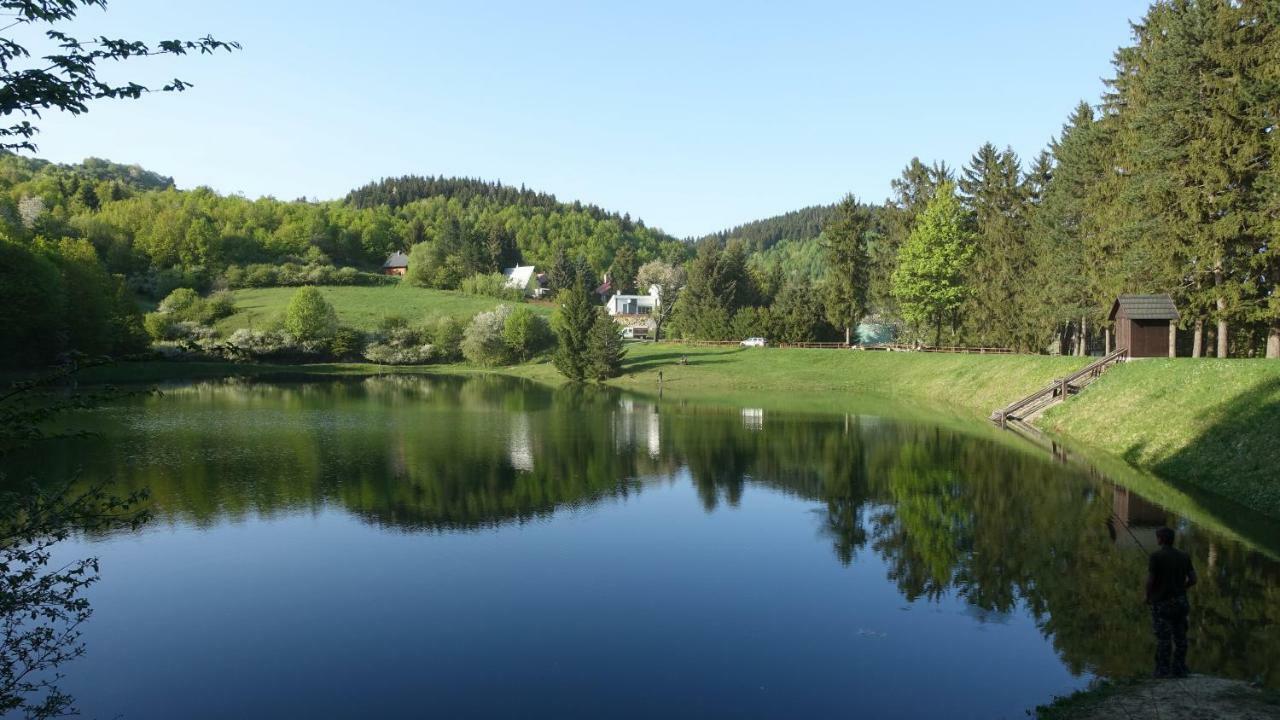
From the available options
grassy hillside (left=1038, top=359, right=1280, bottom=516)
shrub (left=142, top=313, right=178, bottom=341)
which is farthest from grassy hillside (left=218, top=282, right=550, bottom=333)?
grassy hillside (left=1038, top=359, right=1280, bottom=516)

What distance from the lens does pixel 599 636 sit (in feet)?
50.4

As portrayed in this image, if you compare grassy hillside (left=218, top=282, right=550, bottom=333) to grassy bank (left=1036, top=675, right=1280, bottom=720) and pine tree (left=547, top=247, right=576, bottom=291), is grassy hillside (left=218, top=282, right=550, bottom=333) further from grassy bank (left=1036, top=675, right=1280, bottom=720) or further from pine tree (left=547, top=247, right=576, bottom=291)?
grassy bank (left=1036, top=675, right=1280, bottom=720)

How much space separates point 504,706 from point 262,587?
9.05m

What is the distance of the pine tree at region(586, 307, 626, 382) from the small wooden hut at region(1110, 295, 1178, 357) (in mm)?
51109

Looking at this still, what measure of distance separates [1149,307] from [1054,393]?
6947mm

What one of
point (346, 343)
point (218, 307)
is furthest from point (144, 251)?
point (346, 343)

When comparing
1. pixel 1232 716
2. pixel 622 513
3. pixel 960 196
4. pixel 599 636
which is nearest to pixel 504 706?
pixel 599 636

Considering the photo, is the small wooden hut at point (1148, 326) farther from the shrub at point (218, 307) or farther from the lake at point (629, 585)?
the shrub at point (218, 307)

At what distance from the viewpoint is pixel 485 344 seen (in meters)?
101

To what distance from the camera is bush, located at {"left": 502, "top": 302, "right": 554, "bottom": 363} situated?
100 meters

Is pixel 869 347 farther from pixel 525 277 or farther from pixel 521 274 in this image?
pixel 521 274

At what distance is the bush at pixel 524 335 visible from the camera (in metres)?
100

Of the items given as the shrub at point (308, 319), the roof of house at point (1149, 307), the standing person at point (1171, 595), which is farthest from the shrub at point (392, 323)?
the standing person at point (1171, 595)

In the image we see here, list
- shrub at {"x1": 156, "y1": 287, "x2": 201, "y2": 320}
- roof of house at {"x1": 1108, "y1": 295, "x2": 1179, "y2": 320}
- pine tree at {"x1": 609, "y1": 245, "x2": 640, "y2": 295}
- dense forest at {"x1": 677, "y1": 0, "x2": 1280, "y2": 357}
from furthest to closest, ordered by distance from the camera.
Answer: pine tree at {"x1": 609, "y1": 245, "x2": 640, "y2": 295}
shrub at {"x1": 156, "y1": 287, "x2": 201, "y2": 320}
roof of house at {"x1": 1108, "y1": 295, "x2": 1179, "y2": 320}
dense forest at {"x1": 677, "y1": 0, "x2": 1280, "y2": 357}
